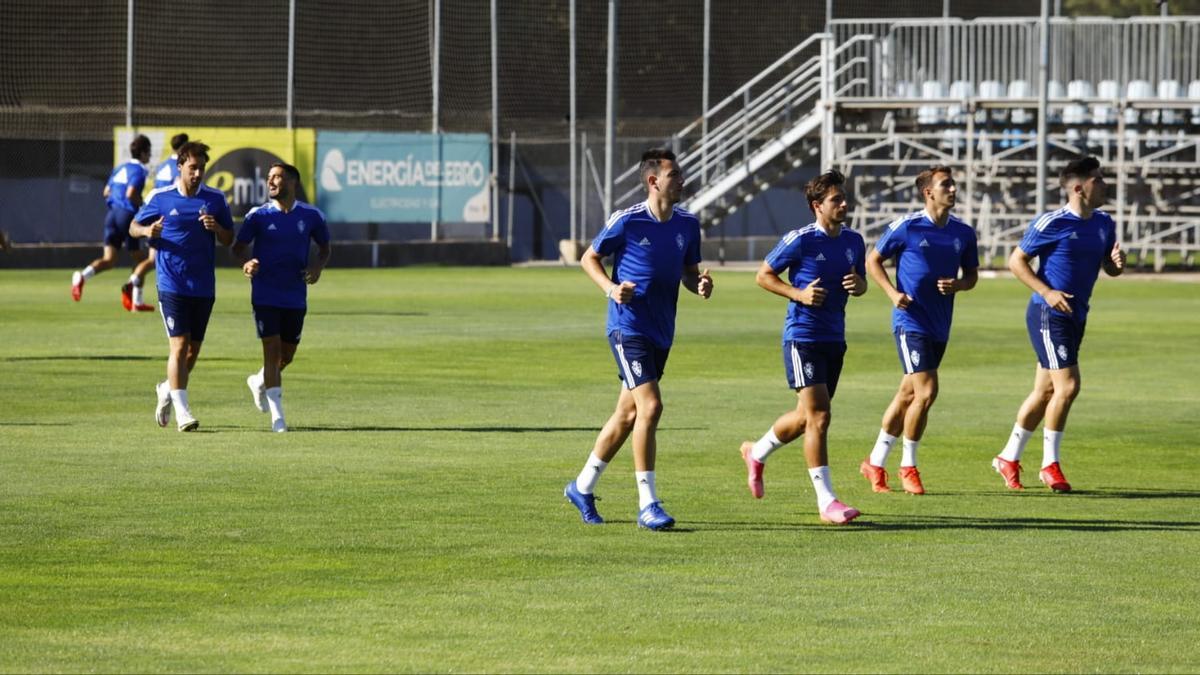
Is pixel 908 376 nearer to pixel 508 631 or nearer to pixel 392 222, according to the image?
pixel 508 631

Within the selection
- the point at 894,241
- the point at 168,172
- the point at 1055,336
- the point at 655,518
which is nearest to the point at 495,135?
the point at 168,172

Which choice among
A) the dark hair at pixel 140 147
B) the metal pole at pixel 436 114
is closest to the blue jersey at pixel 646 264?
the dark hair at pixel 140 147

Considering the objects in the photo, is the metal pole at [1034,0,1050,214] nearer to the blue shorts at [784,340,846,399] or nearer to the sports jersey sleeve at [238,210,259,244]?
the sports jersey sleeve at [238,210,259,244]

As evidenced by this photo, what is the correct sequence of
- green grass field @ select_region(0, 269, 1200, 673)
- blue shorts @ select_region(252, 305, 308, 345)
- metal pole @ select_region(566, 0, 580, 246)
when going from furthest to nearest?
metal pole @ select_region(566, 0, 580, 246), blue shorts @ select_region(252, 305, 308, 345), green grass field @ select_region(0, 269, 1200, 673)

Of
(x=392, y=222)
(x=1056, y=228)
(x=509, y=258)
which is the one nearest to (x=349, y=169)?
(x=392, y=222)

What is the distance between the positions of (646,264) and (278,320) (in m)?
5.08

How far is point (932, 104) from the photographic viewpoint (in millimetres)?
43750

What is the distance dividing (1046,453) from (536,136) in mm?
37723

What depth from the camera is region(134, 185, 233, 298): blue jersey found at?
51.9 ft

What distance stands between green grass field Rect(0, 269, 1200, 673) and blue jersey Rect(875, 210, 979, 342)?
3.34 ft

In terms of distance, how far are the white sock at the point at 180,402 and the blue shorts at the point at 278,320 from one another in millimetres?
688

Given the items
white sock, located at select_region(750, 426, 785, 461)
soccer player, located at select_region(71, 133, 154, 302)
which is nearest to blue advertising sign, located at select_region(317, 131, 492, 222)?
soccer player, located at select_region(71, 133, 154, 302)

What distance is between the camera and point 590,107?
52562 millimetres

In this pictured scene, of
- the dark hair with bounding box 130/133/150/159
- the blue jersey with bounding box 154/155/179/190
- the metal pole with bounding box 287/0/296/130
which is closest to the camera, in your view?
the dark hair with bounding box 130/133/150/159
